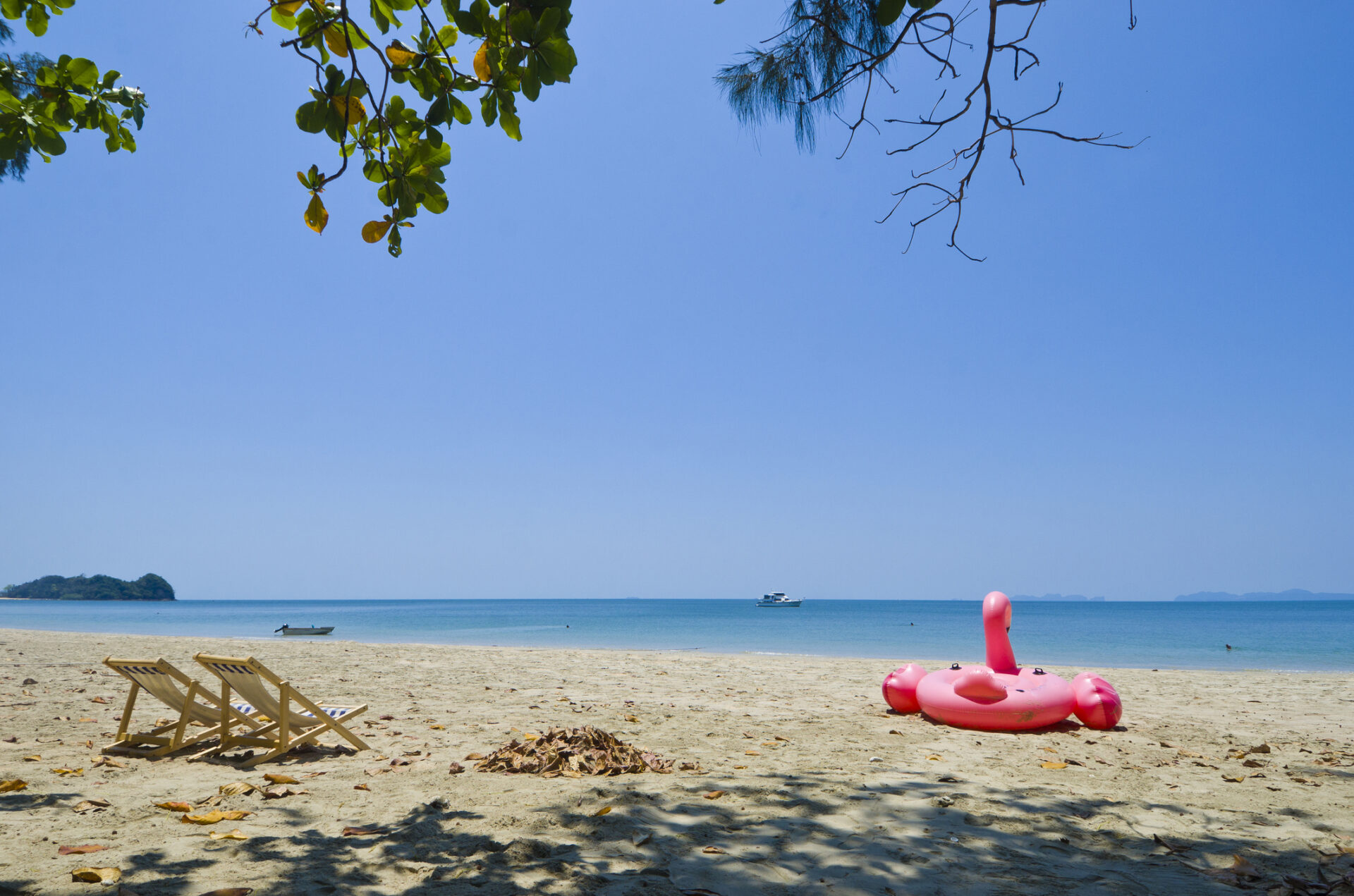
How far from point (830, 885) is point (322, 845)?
82.7 inches

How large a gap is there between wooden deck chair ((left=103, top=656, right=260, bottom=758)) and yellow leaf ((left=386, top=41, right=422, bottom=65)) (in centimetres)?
428

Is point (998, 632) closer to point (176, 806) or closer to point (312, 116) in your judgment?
point (176, 806)

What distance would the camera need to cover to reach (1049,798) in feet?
13.1

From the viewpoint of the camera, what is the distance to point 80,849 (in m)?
2.92

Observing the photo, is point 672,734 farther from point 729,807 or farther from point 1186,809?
point 1186,809

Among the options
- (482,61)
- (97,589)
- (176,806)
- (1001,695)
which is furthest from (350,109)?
(97,589)

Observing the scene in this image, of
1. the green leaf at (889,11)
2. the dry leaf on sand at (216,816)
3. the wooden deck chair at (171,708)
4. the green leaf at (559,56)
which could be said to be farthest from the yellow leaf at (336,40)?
the wooden deck chair at (171,708)

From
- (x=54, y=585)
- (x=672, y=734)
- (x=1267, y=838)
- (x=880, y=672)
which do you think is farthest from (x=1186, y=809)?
(x=54, y=585)

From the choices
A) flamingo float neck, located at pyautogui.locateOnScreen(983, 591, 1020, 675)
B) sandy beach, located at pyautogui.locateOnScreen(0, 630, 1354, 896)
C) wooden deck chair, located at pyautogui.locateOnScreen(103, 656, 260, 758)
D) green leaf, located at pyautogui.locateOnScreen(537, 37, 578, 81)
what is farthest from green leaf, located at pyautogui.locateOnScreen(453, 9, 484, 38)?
flamingo float neck, located at pyautogui.locateOnScreen(983, 591, 1020, 675)

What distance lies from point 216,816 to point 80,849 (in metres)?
0.55

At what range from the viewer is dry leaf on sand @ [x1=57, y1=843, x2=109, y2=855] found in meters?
2.88

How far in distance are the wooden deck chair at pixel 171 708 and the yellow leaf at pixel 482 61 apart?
441cm

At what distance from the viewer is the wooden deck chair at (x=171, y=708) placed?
192 inches

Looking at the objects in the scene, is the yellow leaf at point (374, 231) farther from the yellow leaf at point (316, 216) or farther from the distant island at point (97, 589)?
the distant island at point (97, 589)
